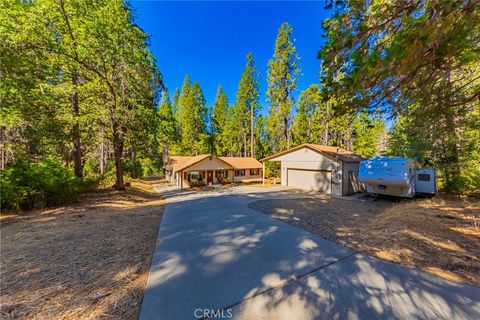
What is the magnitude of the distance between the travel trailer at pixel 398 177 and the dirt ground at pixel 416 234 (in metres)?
2.15

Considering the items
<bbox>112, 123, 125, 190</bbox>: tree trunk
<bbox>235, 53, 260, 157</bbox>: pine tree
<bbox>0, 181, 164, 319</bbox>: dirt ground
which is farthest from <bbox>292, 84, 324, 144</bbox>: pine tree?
<bbox>0, 181, 164, 319</bbox>: dirt ground

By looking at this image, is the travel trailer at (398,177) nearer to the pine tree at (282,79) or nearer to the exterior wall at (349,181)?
the exterior wall at (349,181)

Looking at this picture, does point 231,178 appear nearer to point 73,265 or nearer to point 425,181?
point 425,181

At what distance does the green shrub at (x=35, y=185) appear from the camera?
22.1 ft

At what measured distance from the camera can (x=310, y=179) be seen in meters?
15.4

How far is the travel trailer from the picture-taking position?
1025 cm

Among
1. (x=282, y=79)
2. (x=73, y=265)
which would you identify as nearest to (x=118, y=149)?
(x=73, y=265)

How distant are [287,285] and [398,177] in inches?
413

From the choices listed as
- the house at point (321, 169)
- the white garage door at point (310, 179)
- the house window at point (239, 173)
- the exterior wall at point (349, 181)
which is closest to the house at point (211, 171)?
the house window at point (239, 173)

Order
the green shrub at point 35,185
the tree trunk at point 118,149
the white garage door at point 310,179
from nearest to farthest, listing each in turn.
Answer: the green shrub at point 35,185 → the tree trunk at point 118,149 → the white garage door at point 310,179

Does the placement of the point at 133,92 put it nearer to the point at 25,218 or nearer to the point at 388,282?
the point at 25,218

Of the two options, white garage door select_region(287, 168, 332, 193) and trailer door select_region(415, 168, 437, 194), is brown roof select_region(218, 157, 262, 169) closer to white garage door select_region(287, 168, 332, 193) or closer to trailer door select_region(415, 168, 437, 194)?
white garage door select_region(287, 168, 332, 193)

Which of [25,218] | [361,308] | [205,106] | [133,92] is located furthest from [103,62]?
[205,106]

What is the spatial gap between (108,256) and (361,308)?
15.3ft
